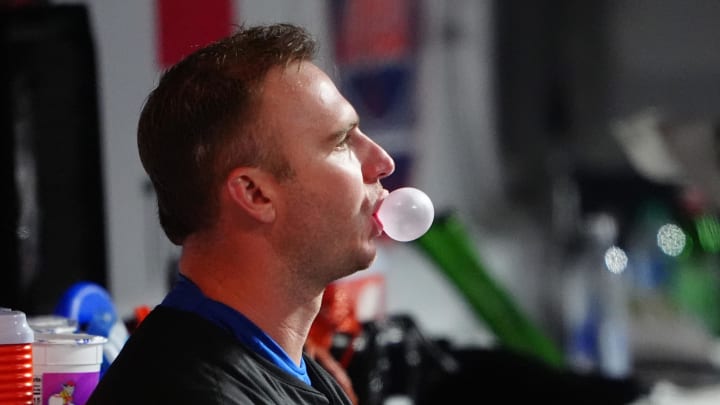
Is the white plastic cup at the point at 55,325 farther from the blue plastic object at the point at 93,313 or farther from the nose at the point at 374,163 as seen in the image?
the nose at the point at 374,163

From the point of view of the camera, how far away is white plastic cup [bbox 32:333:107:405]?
125cm

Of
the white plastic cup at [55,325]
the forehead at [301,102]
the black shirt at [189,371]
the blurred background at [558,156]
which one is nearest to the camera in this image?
the black shirt at [189,371]

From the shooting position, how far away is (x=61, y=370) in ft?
4.12

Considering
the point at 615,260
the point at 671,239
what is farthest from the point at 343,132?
the point at 671,239

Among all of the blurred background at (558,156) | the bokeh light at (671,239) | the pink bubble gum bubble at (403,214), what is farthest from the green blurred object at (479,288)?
the pink bubble gum bubble at (403,214)

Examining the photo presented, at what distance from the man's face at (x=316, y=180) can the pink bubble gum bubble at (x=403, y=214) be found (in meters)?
0.03

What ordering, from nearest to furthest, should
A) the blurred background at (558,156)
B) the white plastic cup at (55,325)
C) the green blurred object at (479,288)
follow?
the white plastic cup at (55,325)
the green blurred object at (479,288)
the blurred background at (558,156)

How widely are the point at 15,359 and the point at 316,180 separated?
350 millimetres

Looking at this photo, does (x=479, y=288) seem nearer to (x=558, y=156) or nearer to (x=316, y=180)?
(x=558, y=156)

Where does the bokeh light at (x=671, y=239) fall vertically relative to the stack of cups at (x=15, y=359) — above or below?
below

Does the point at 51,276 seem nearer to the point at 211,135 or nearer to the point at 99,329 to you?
the point at 99,329

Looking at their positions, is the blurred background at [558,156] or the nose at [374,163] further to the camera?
the blurred background at [558,156]

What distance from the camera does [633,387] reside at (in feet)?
7.51

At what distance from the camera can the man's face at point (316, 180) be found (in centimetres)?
121
